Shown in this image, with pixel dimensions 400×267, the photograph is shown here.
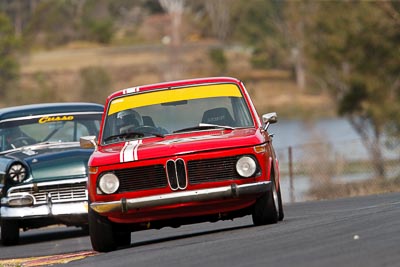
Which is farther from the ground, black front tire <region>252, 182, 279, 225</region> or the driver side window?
the driver side window

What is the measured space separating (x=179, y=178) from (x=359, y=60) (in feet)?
101

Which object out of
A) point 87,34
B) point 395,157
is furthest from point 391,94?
point 87,34

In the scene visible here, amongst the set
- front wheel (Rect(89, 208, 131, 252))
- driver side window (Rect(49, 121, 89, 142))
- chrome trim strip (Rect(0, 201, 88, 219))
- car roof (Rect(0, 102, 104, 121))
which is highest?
car roof (Rect(0, 102, 104, 121))

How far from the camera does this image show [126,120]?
11.8 meters

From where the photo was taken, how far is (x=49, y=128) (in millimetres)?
15695

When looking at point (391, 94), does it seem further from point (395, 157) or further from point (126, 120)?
point (126, 120)

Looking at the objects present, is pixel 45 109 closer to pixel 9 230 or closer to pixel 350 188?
pixel 9 230

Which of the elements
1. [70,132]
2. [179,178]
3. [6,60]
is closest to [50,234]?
[70,132]

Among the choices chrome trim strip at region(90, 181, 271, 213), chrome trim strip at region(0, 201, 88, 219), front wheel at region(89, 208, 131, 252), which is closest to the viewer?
chrome trim strip at region(90, 181, 271, 213)

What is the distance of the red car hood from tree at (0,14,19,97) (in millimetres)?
51150

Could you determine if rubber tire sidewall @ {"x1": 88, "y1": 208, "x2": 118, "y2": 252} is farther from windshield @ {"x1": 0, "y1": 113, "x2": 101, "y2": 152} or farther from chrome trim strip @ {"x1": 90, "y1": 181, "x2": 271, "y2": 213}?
windshield @ {"x1": 0, "y1": 113, "x2": 101, "y2": 152}

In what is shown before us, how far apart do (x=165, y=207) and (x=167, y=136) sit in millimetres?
976

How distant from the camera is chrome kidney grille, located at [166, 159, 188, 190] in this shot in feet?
34.5

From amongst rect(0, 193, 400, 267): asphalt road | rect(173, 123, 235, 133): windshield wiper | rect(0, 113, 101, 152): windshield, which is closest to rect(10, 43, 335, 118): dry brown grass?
rect(0, 113, 101, 152): windshield
